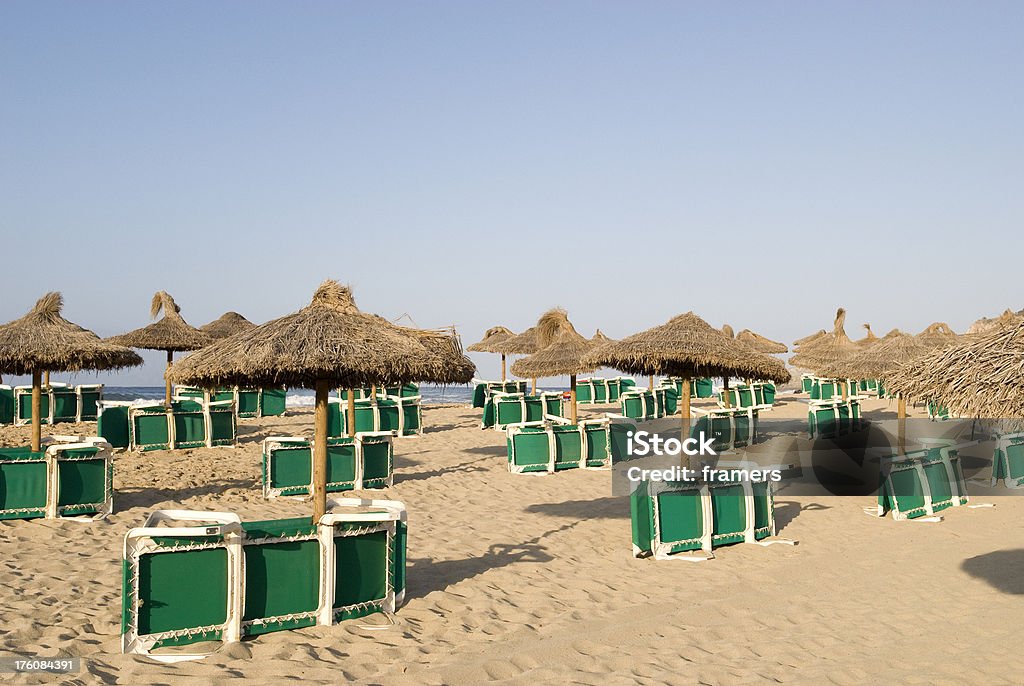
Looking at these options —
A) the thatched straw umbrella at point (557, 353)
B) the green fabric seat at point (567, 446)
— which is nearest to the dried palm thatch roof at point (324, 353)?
the green fabric seat at point (567, 446)

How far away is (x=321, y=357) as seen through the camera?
6340 millimetres

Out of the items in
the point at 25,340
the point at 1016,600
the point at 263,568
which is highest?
the point at 25,340

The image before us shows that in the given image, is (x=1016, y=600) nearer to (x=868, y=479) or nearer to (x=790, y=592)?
(x=790, y=592)

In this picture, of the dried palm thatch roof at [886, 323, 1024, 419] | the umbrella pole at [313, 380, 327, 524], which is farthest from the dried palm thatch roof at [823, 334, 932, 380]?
the umbrella pole at [313, 380, 327, 524]

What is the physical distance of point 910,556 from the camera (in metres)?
8.35

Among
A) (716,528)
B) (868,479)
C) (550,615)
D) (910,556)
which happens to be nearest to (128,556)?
(550,615)

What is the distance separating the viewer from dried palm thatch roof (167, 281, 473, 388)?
21.0 ft

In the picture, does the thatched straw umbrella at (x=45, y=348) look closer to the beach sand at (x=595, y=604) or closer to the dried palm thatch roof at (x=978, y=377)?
the beach sand at (x=595, y=604)

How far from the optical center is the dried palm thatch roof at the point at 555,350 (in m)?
16.1

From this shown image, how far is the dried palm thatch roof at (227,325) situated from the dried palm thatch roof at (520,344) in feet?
24.1

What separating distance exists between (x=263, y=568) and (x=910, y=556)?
6.64 metres

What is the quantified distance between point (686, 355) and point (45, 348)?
28.7 ft
